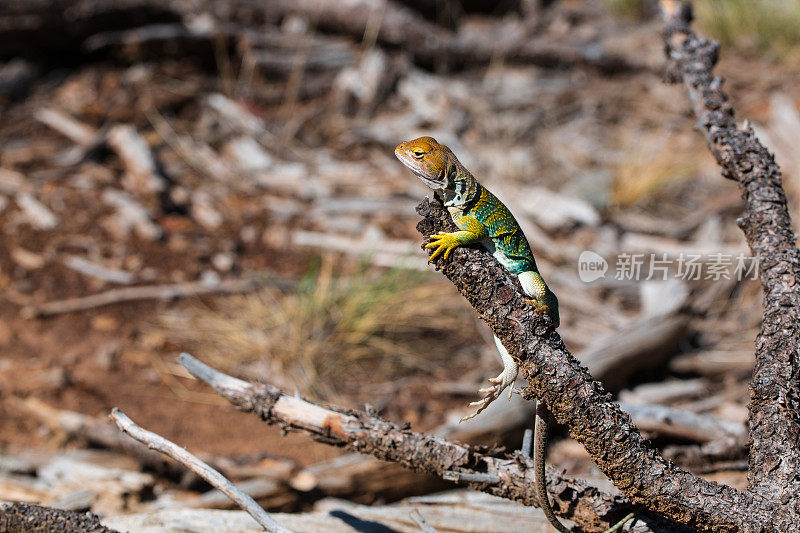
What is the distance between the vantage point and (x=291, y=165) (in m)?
7.36

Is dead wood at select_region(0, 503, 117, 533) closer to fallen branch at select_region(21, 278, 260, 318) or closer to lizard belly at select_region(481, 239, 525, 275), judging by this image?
lizard belly at select_region(481, 239, 525, 275)

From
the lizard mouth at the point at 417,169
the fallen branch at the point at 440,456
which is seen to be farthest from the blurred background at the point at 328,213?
the lizard mouth at the point at 417,169

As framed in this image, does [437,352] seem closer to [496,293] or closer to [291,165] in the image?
[291,165]

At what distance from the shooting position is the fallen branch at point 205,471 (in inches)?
88.7

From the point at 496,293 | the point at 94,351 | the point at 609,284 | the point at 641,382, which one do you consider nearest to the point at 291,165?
the point at 94,351

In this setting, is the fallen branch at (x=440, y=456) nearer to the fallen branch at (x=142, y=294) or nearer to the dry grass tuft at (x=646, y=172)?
the fallen branch at (x=142, y=294)

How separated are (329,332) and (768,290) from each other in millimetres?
3483

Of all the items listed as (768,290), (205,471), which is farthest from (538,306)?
(205,471)

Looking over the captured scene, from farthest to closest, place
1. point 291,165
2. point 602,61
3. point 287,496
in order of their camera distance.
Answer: point 602,61
point 291,165
point 287,496

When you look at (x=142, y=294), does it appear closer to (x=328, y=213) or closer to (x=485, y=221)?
(x=328, y=213)

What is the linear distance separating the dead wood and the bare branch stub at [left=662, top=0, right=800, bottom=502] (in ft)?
6.83

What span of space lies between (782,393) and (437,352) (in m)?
3.50

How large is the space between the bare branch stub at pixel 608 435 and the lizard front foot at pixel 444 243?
0.59 ft

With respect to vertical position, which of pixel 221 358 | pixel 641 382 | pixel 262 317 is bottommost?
pixel 221 358
